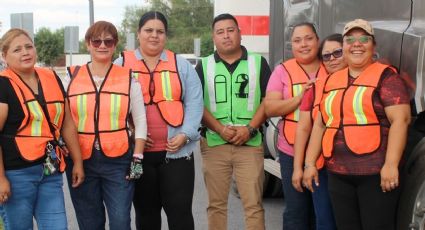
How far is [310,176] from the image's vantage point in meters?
Result: 3.68

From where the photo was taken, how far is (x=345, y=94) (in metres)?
3.34

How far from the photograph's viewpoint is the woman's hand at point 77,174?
375cm

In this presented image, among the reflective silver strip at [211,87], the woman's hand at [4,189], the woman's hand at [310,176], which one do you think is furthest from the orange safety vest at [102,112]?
the woman's hand at [310,176]

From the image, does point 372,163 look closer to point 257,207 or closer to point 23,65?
point 257,207

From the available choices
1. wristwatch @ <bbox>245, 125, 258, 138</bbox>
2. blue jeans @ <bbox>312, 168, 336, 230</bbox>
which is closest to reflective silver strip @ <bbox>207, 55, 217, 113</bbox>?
wristwatch @ <bbox>245, 125, 258, 138</bbox>

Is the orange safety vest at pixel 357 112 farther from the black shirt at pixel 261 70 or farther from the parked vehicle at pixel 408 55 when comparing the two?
the black shirt at pixel 261 70

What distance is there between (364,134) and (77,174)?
167 centimetres

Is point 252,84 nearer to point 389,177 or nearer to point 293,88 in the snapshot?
point 293,88

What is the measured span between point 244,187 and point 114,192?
1002 millimetres

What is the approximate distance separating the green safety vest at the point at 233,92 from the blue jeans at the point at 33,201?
48.6 inches

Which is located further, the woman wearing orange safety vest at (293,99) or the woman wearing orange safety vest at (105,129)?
the woman wearing orange safety vest at (293,99)

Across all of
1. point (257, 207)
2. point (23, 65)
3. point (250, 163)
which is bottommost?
point (257, 207)

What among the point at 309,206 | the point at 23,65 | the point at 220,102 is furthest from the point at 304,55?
the point at 23,65

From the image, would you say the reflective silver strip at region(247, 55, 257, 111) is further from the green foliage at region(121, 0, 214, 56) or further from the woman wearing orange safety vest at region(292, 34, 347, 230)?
the green foliage at region(121, 0, 214, 56)
